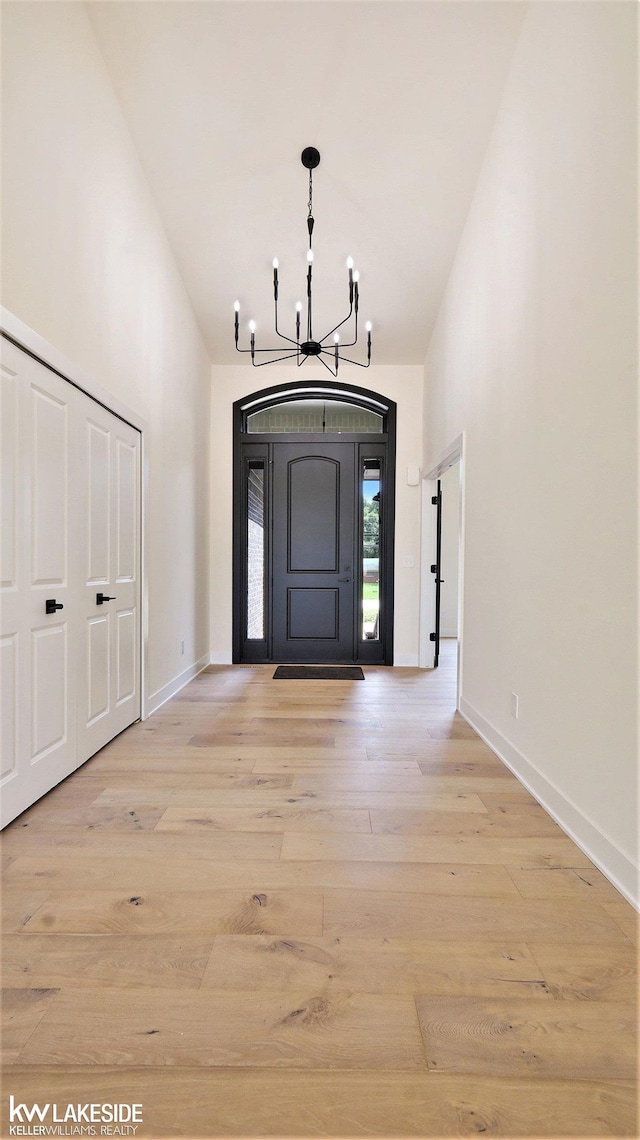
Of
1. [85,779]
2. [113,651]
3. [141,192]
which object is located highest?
[141,192]

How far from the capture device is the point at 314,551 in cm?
621

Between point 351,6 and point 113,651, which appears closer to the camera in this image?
point 351,6

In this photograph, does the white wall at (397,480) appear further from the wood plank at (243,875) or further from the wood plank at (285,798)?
the wood plank at (243,875)

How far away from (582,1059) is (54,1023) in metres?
1.18

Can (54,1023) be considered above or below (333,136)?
below

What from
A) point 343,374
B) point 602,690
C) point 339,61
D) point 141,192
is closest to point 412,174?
point 339,61

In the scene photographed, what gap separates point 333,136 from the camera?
139 inches

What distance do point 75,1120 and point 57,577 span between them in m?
2.03

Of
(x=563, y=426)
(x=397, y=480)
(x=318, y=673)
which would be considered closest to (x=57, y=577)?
(x=563, y=426)

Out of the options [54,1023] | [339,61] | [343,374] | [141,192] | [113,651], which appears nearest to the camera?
[54,1023]

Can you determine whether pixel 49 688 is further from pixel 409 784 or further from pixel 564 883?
pixel 564 883

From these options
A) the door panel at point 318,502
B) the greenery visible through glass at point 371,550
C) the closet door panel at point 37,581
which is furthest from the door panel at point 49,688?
the greenery visible through glass at point 371,550

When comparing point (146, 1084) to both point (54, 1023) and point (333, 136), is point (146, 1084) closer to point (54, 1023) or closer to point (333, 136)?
point (54, 1023)

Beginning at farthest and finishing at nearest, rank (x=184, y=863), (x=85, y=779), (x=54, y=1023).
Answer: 1. (x=85, y=779)
2. (x=184, y=863)
3. (x=54, y=1023)
